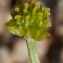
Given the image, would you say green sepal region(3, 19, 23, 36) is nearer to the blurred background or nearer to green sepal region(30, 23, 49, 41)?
green sepal region(30, 23, 49, 41)

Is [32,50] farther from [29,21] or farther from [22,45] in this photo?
[22,45]

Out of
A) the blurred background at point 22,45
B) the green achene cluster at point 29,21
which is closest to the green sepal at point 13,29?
the green achene cluster at point 29,21

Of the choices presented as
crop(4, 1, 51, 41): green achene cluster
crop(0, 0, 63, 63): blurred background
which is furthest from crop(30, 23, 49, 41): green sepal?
crop(0, 0, 63, 63): blurred background

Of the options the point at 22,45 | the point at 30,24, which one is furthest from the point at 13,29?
the point at 22,45

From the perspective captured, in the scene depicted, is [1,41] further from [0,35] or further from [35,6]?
[35,6]

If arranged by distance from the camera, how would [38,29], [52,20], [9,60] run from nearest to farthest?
1. [38,29]
2. [9,60]
3. [52,20]

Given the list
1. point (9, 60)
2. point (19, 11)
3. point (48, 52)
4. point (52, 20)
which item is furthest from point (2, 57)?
point (19, 11)
